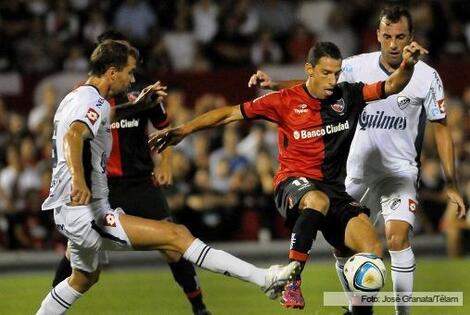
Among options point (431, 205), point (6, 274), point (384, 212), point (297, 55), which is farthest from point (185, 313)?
point (297, 55)

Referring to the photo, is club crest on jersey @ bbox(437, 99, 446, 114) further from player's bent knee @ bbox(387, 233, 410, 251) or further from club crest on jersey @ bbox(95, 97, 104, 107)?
club crest on jersey @ bbox(95, 97, 104, 107)

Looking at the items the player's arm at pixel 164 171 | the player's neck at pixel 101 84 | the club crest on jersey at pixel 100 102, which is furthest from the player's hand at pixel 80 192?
the player's arm at pixel 164 171

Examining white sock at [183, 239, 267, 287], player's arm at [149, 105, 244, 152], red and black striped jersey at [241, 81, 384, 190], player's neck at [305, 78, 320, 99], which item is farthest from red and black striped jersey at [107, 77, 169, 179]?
white sock at [183, 239, 267, 287]

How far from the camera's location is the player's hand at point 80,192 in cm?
901

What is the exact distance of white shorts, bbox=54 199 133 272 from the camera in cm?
944

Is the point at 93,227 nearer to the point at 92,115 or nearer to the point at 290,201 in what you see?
the point at 92,115

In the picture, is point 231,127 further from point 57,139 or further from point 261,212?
point 57,139

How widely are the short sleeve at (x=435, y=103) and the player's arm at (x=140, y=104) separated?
2.10 m

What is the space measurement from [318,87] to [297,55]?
1044 centimetres

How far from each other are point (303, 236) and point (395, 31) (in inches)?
76.7

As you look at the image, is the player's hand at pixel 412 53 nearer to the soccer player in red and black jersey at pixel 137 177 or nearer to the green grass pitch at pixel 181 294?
the soccer player in red and black jersey at pixel 137 177

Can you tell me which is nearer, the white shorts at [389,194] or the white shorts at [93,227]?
the white shorts at [93,227]

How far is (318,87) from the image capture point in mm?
10117

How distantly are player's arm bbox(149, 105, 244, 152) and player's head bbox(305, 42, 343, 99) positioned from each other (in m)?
0.64
